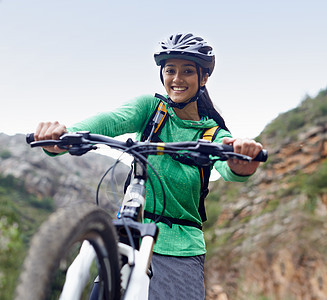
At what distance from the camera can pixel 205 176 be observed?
2756 mm

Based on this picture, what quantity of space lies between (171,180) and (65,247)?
149 centimetres

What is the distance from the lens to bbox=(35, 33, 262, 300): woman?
2.37 meters

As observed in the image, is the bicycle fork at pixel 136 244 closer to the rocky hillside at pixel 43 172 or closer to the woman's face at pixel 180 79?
the woman's face at pixel 180 79

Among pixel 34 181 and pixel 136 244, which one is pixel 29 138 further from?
pixel 34 181

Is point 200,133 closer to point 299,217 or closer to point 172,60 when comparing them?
point 172,60

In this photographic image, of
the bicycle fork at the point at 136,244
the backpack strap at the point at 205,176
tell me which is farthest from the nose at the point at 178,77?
the bicycle fork at the point at 136,244

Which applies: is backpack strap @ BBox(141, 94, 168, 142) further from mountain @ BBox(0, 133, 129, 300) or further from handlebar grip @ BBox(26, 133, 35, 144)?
mountain @ BBox(0, 133, 129, 300)

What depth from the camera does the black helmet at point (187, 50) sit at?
3.03m

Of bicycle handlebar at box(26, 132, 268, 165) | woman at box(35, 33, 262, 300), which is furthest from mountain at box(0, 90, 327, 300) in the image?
woman at box(35, 33, 262, 300)

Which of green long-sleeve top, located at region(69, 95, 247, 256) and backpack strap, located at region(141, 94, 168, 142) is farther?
backpack strap, located at region(141, 94, 168, 142)

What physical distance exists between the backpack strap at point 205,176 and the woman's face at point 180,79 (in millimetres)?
382

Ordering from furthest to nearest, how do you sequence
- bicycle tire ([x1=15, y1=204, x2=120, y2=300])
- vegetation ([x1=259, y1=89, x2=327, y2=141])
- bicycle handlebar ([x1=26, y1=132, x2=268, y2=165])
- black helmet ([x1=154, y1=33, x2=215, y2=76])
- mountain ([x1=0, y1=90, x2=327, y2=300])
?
vegetation ([x1=259, y1=89, x2=327, y2=141]), mountain ([x1=0, y1=90, x2=327, y2=300]), black helmet ([x1=154, y1=33, x2=215, y2=76]), bicycle handlebar ([x1=26, y1=132, x2=268, y2=165]), bicycle tire ([x1=15, y1=204, x2=120, y2=300])

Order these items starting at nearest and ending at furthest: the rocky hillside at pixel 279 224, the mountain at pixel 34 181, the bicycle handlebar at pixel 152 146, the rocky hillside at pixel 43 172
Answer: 1. the bicycle handlebar at pixel 152 146
2. the rocky hillside at pixel 279 224
3. the mountain at pixel 34 181
4. the rocky hillside at pixel 43 172

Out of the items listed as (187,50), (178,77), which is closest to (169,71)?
(178,77)
